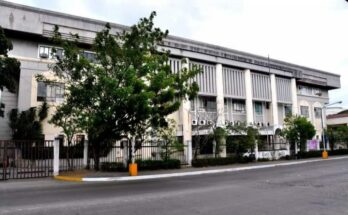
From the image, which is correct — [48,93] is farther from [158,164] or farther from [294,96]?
[294,96]

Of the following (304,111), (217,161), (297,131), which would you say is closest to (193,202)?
(217,161)

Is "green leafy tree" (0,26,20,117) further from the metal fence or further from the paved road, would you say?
the paved road

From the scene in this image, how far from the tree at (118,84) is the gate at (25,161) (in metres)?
2.96

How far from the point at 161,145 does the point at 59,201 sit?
14.6 meters

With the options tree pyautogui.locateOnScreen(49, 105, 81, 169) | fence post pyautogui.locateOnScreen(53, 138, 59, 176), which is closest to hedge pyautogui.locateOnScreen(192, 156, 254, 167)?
tree pyautogui.locateOnScreen(49, 105, 81, 169)

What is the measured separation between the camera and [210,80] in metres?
37.0

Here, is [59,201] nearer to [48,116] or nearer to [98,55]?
[98,55]

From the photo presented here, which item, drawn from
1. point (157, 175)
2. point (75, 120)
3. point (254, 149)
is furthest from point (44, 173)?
point (254, 149)

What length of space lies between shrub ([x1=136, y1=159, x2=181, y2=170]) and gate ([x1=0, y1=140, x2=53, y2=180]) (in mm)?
5936

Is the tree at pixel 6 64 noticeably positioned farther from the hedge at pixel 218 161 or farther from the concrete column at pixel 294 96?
the concrete column at pixel 294 96

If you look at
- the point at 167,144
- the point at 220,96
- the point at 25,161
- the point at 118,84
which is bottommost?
the point at 25,161

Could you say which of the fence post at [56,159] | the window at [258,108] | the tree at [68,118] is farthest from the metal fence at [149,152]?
the window at [258,108]

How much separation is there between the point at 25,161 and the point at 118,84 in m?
7.16

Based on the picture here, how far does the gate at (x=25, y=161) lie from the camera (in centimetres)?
1781
